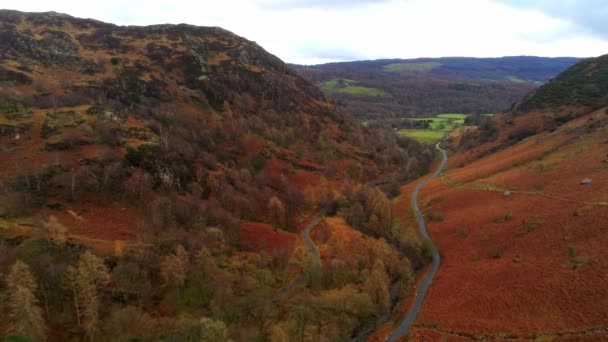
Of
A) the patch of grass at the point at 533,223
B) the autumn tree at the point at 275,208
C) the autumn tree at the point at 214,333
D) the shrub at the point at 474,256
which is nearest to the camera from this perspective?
the autumn tree at the point at 214,333

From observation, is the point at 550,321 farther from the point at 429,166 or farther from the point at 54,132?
the point at 429,166

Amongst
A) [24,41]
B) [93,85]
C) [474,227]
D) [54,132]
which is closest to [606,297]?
[474,227]

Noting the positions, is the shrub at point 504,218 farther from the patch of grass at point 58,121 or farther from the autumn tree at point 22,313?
the patch of grass at point 58,121

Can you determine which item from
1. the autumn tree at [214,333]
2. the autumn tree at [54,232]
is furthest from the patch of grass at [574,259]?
the autumn tree at [54,232]

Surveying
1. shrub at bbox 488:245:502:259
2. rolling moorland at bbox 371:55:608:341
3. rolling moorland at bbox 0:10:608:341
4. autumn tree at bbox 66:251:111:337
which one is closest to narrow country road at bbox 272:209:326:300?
rolling moorland at bbox 0:10:608:341

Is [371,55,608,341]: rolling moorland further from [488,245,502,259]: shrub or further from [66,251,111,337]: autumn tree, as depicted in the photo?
[66,251,111,337]: autumn tree

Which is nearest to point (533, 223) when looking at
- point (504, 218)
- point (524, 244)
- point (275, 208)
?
point (524, 244)

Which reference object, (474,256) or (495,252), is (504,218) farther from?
(474,256)
